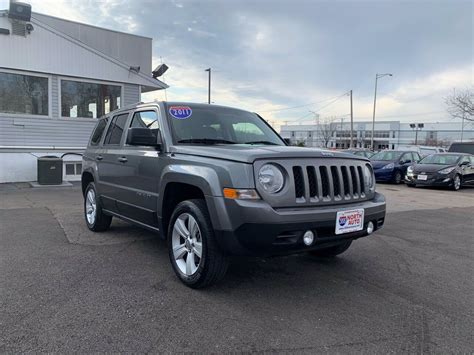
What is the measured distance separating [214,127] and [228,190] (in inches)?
60.5

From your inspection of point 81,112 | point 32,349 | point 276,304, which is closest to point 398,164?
point 81,112

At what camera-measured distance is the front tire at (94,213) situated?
607cm

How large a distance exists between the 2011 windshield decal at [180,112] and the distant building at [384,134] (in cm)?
8698

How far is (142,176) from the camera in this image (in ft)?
15.6

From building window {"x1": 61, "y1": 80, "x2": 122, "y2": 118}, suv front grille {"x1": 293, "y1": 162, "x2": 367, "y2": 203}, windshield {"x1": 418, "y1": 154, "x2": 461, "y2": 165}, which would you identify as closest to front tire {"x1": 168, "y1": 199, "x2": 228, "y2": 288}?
suv front grille {"x1": 293, "y1": 162, "x2": 367, "y2": 203}

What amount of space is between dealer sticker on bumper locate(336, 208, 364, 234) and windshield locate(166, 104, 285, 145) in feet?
4.85

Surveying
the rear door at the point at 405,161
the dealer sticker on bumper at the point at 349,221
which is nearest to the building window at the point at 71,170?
the dealer sticker on bumper at the point at 349,221

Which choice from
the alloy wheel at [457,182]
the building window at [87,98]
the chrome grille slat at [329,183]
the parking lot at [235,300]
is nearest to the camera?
the parking lot at [235,300]

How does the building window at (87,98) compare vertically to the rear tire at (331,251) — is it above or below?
above

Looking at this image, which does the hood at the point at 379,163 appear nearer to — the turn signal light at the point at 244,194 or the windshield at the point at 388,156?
the windshield at the point at 388,156

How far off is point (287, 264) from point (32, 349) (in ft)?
9.25

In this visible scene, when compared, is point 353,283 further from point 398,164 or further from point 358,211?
point 398,164

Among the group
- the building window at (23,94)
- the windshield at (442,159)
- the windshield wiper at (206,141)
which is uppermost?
the building window at (23,94)

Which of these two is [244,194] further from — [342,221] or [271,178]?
[342,221]
